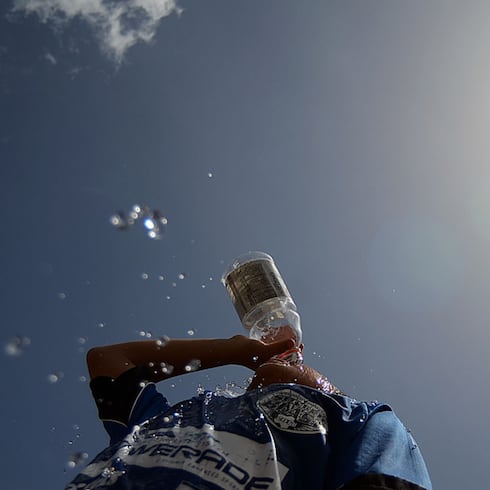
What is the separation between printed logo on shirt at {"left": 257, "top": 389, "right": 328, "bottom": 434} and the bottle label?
121 centimetres

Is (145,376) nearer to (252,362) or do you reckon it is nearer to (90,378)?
(90,378)

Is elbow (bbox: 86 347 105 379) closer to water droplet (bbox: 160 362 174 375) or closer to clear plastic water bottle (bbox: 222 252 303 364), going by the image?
water droplet (bbox: 160 362 174 375)

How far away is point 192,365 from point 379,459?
3.96 feet

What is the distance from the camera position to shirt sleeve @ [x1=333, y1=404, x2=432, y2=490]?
177 centimetres

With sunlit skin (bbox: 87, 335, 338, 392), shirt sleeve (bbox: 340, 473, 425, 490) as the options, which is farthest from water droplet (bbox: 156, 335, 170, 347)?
shirt sleeve (bbox: 340, 473, 425, 490)

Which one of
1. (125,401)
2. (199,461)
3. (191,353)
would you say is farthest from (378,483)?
(191,353)

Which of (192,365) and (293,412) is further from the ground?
(192,365)

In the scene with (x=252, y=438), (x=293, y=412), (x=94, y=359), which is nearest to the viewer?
(x=252, y=438)

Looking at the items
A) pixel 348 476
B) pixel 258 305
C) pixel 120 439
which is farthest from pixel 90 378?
pixel 348 476

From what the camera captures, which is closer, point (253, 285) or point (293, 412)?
point (293, 412)

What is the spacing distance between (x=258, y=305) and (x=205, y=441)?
5.02 ft

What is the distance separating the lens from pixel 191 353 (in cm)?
279

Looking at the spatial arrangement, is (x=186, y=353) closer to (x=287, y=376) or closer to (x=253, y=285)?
(x=287, y=376)

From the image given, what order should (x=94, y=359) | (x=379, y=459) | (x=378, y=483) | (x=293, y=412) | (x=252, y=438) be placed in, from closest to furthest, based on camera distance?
(x=378, y=483) < (x=379, y=459) < (x=252, y=438) < (x=293, y=412) < (x=94, y=359)
